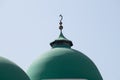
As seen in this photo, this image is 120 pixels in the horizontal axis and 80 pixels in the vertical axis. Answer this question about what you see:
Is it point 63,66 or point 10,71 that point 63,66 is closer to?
Result: point 63,66

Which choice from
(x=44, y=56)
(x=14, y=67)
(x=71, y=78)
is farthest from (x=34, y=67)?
(x=14, y=67)

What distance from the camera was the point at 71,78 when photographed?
71.1ft

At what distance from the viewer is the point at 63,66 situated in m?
22.1

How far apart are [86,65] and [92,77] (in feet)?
2.55

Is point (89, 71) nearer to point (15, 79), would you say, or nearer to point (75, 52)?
point (75, 52)

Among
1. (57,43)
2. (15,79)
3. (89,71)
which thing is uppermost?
(57,43)

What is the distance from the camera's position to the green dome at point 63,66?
2189cm

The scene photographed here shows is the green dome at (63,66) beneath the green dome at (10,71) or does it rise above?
above

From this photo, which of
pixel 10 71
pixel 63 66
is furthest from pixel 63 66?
pixel 10 71

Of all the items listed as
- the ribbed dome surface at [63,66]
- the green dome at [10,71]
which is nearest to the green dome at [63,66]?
the ribbed dome surface at [63,66]

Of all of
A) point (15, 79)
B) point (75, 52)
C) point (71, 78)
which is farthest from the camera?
point (75, 52)

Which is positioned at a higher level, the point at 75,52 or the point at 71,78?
the point at 75,52

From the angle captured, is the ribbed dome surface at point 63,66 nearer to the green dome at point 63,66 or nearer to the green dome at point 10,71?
the green dome at point 63,66

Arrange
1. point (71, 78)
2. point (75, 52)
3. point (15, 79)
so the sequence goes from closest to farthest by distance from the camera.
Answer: point (15, 79)
point (71, 78)
point (75, 52)
